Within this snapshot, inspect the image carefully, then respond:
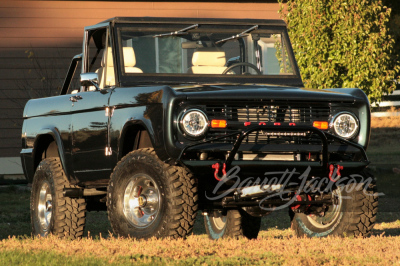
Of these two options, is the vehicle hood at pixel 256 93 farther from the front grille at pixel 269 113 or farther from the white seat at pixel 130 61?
the white seat at pixel 130 61

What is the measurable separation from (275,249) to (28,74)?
12.6 metres

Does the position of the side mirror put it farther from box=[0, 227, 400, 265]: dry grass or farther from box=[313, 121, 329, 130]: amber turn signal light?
box=[313, 121, 329, 130]: amber turn signal light

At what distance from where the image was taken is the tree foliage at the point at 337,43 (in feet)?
53.1

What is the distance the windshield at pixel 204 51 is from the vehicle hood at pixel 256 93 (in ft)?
3.08

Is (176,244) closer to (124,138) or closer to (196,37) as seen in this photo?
(124,138)

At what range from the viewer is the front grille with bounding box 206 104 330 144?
705 cm

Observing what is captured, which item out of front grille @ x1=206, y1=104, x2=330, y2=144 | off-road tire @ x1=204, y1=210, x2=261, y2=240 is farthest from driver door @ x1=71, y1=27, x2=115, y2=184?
off-road tire @ x1=204, y1=210, x2=261, y2=240

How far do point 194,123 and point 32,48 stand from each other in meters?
12.0

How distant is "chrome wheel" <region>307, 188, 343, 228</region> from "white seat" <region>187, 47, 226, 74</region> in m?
1.78

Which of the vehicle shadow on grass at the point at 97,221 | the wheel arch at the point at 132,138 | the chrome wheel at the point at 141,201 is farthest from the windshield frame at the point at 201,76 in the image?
the vehicle shadow on grass at the point at 97,221

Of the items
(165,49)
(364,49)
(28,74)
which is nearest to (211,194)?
(165,49)

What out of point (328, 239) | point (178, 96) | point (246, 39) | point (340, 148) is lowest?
point (328, 239)

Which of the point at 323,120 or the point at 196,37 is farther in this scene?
the point at 196,37

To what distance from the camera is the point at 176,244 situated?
6629 millimetres
